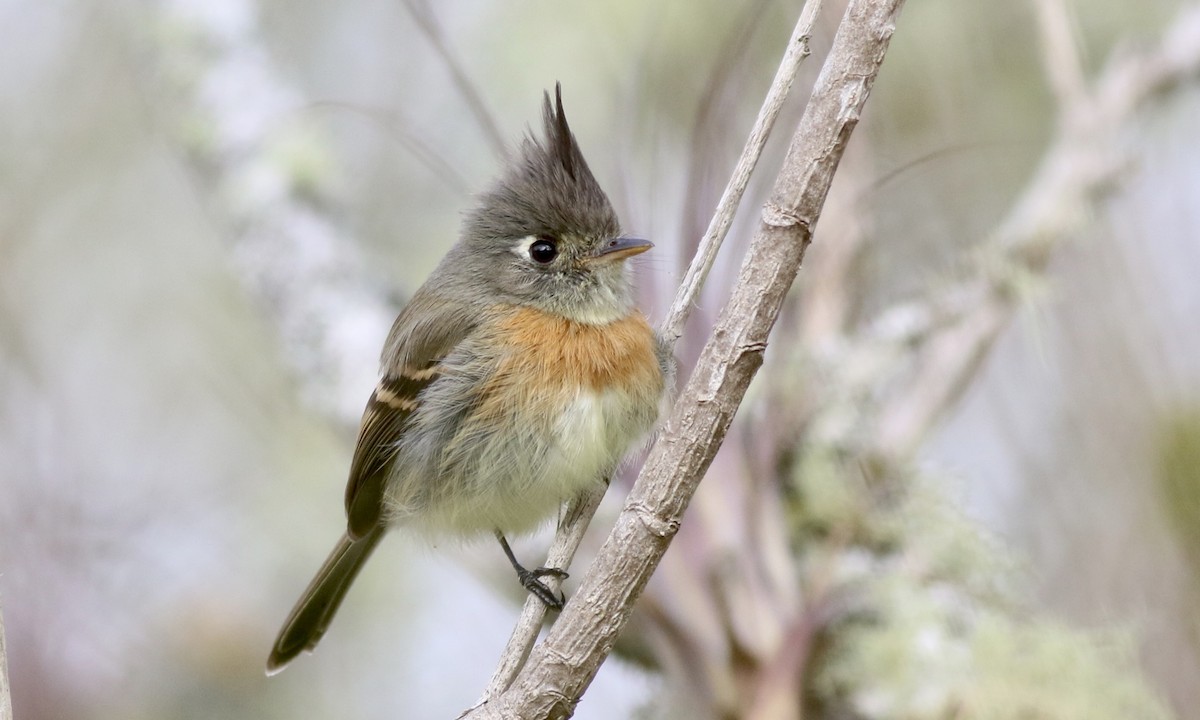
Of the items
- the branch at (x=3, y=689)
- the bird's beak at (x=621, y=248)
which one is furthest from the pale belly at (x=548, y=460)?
the branch at (x=3, y=689)

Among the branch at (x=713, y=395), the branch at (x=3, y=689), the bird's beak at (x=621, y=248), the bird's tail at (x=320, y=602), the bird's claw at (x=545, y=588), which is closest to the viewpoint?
the branch at (x=3, y=689)

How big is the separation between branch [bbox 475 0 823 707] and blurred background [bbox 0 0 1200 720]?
528 mm

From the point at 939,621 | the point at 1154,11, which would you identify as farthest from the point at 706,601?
the point at 1154,11

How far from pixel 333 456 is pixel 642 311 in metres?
2.47

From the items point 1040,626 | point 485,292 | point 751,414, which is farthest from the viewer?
point 751,414

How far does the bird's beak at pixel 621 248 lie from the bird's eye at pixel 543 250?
0.13 meters

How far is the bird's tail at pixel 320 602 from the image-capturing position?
3547mm

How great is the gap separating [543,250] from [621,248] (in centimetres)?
27

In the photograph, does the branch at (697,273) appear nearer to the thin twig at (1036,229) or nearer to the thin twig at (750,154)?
the thin twig at (750,154)

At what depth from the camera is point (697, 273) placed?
8.01 ft

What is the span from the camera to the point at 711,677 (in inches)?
121

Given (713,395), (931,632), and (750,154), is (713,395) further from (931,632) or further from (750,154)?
(931,632)

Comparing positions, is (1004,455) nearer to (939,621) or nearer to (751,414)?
(939,621)

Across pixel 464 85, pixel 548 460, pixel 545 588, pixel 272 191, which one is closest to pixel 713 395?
pixel 545 588
